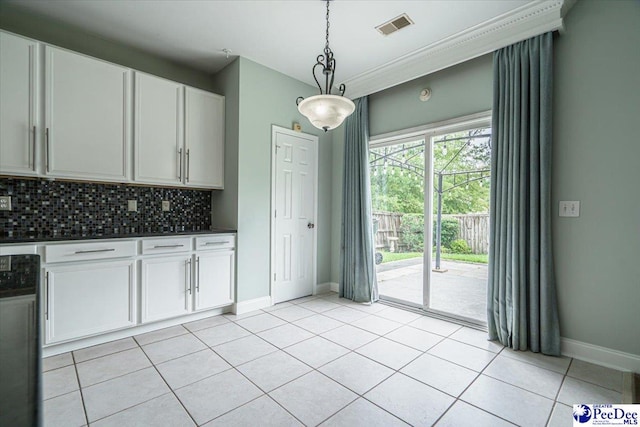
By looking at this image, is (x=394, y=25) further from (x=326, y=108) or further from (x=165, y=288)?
(x=165, y=288)

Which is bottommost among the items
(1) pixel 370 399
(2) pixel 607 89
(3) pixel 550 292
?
(1) pixel 370 399

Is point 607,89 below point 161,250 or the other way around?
the other way around

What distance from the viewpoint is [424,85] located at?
345 centimetres

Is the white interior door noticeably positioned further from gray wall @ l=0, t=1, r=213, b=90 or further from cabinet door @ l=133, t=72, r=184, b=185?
gray wall @ l=0, t=1, r=213, b=90

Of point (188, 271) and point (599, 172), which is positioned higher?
point (599, 172)

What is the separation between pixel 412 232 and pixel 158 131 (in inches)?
122

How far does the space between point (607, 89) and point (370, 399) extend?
2.95 metres

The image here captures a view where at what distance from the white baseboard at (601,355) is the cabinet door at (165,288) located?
11.5ft

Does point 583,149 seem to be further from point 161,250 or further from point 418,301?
point 161,250

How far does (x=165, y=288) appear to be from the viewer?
294 centimetres

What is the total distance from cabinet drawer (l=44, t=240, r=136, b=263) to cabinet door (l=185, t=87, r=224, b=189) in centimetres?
94

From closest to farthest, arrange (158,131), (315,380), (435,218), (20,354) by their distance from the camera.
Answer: (20,354) < (315,380) < (158,131) < (435,218)

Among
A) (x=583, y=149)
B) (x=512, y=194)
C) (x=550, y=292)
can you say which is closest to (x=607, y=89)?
(x=583, y=149)

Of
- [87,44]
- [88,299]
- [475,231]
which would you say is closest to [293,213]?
[475,231]
